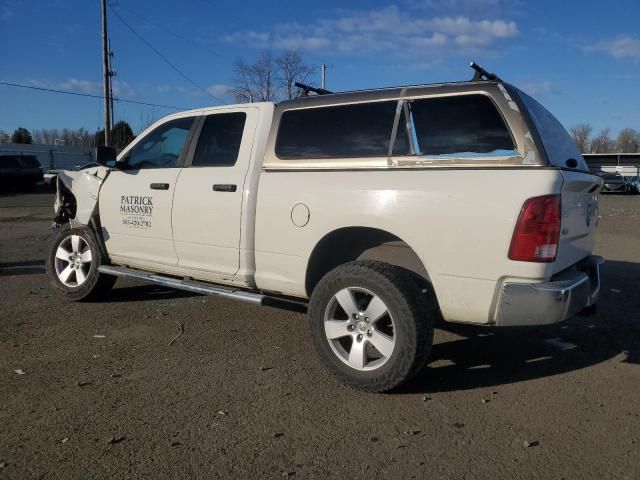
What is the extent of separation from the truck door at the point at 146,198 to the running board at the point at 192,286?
16 centimetres

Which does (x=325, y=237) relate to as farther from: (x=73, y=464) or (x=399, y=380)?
(x=73, y=464)

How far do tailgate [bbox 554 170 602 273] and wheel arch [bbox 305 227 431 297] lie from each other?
2.92 feet

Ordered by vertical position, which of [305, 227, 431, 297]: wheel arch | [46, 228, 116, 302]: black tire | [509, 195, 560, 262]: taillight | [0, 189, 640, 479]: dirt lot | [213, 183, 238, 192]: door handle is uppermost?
[213, 183, 238, 192]: door handle

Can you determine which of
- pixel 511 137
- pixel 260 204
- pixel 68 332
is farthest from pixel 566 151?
pixel 68 332

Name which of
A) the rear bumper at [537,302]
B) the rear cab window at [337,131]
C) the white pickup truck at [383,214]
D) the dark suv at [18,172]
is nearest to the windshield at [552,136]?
the white pickup truck at [383,214]

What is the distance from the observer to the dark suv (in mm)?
25922

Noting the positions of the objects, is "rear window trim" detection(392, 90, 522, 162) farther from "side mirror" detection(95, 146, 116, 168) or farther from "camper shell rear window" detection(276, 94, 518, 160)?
"side mirror" detection(95, 146, 116, 168)

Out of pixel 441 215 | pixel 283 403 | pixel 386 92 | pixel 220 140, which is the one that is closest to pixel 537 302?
pixel 441 215

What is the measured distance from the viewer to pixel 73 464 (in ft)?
9.08

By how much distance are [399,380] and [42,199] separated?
22.4m

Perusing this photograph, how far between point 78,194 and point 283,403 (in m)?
3.68

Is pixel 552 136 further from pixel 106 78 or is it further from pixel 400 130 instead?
pixel 106 78

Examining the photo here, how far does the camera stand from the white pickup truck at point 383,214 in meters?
3.26

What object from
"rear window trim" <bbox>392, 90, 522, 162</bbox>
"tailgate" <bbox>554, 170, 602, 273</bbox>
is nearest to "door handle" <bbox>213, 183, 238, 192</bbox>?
"rear window trim" <bbox>392, 90, 522, 162</bbox>
